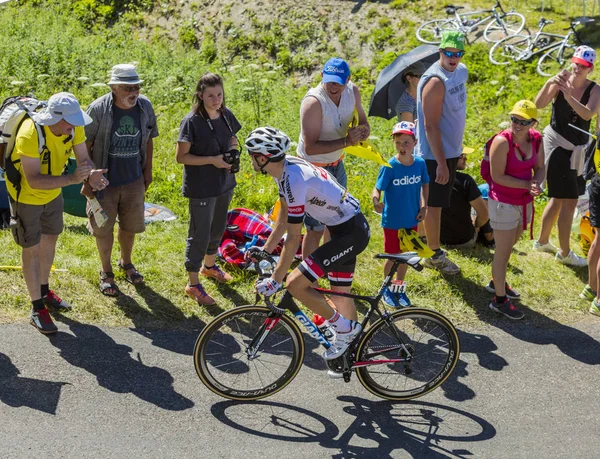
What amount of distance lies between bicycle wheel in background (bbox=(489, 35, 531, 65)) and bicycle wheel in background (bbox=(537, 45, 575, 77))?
0.38 meters

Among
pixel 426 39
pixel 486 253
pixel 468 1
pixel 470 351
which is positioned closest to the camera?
pixel 470 351

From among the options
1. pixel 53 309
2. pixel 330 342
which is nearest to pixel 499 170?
pixel 330 342

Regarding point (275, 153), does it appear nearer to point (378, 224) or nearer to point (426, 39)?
point (378, 224)

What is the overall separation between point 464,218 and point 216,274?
9.60 feet

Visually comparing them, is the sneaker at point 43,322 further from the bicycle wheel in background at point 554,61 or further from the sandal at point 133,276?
the bicycle wheel in background at point 554,61

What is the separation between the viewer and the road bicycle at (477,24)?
52.7 feet

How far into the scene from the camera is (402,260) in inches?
231

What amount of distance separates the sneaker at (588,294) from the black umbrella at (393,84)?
2.79m

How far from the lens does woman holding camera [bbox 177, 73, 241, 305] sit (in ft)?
23.0

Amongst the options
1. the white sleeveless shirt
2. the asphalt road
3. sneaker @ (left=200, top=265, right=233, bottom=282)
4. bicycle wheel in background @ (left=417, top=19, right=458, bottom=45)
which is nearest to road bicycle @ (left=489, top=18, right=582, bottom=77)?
bicycle wheel in background @ (left=417, top=19, right=458, bottom=45)

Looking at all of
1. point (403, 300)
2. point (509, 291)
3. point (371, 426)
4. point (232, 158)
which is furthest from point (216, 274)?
point (509, 291)

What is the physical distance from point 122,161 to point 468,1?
12.8 meters

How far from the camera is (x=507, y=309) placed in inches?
299

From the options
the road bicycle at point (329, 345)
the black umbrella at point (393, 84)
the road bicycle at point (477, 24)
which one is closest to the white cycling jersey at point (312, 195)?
the road bicycle at point (329, 345)
